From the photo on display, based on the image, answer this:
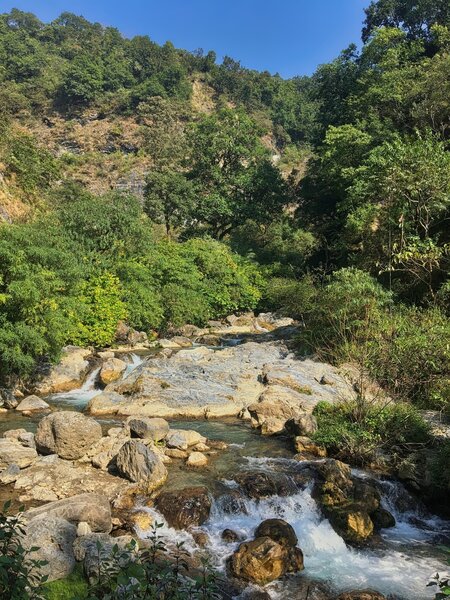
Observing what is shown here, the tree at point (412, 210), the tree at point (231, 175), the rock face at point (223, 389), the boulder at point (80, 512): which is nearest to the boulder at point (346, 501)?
the rock face at point (223, 389)

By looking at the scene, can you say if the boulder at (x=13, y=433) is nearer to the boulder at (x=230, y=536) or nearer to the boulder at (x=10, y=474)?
the boulder at (x=10, y=474)

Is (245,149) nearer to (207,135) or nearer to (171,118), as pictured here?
(207,135)

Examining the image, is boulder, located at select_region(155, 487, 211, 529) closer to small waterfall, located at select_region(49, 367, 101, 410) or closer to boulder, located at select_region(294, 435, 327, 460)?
boulder, located at select_region(294, 435, 327, 460)

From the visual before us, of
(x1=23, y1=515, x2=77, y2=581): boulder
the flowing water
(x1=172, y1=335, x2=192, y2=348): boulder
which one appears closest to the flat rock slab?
the flowing water

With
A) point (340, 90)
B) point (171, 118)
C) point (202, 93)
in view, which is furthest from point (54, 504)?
point (202, 93)

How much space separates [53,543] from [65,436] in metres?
3.91

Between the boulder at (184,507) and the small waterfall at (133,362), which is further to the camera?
the small waterfall at (133,362)

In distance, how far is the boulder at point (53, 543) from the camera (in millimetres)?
6176

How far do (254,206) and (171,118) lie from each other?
1359 inches

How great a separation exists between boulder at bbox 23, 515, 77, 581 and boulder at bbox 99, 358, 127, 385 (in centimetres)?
991

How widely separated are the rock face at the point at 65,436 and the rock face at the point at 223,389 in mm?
3259

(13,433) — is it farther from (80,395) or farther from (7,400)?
(80,395)

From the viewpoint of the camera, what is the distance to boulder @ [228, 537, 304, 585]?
6.95 meters

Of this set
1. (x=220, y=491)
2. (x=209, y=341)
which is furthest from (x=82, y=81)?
(x=220, y=491)
